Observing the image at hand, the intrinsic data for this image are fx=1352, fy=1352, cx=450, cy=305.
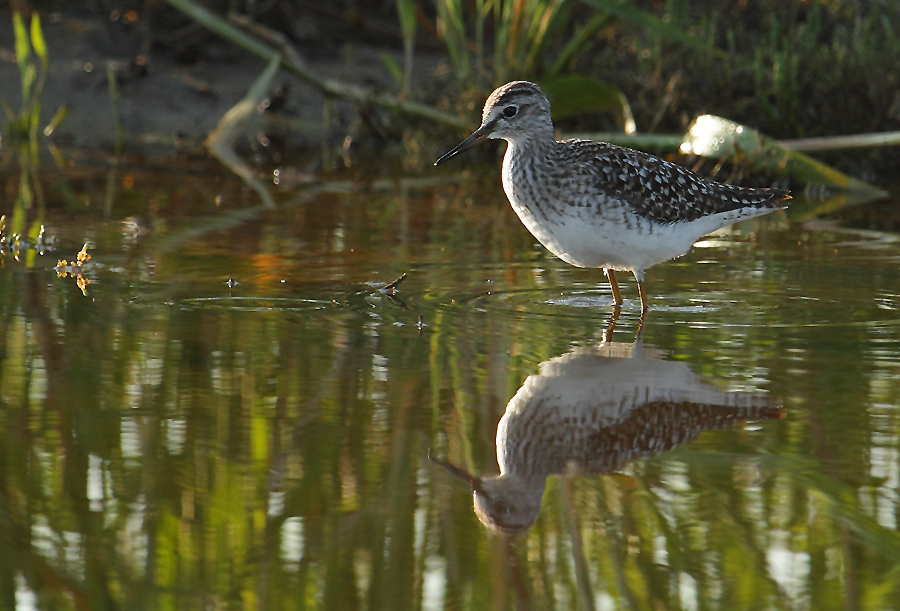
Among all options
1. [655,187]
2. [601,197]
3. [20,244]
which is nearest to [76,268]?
[20,244]

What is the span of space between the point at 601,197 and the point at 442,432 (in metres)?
2.48

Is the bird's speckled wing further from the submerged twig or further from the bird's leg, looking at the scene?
the submerged twig

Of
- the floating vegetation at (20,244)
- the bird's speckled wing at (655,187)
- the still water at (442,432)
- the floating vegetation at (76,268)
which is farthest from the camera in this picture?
the floating vegetation at (20,244)

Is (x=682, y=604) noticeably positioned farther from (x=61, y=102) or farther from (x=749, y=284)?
(x=61, y=102)

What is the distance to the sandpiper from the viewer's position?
6.80 meters

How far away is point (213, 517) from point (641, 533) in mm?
1228

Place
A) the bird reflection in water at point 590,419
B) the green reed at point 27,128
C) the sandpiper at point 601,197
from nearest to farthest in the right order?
the bird reflection in water at point 590,419 < the sandpiper at point 601,197 < the green reed at point 27,128

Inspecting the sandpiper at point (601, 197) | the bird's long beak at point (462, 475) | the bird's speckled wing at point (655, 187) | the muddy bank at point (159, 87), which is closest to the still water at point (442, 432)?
the bird's long beak at point (462, 475)

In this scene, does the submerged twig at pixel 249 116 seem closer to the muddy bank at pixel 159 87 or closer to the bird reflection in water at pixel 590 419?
the muddy bank at pixel 159 87

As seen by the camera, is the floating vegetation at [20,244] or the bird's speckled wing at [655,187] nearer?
the bird's speckled wing at [655,187]

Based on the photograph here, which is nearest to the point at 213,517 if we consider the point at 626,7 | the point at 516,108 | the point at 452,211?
the point at 516,108

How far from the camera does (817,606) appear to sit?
3400 mm

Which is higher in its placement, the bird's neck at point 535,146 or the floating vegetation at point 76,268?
the bird's neck at point 535,146

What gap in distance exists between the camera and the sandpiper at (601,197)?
6.80 meters
